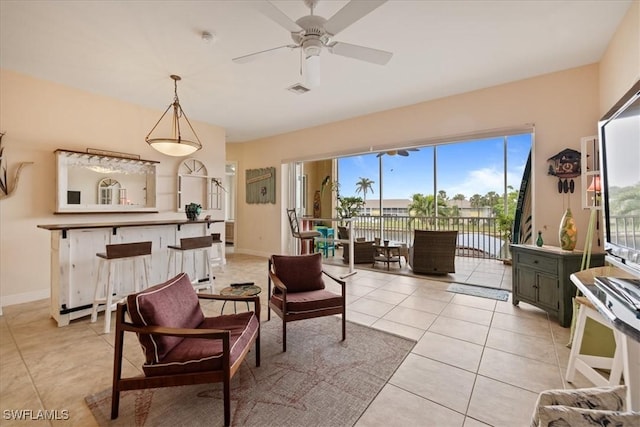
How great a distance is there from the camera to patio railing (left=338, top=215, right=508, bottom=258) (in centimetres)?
643

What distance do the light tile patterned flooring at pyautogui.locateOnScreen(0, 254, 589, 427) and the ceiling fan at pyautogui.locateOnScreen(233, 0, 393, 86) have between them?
8.30 ft

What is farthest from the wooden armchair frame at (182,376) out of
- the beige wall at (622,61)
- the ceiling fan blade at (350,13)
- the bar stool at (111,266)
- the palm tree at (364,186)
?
the palm tree at (364,186)

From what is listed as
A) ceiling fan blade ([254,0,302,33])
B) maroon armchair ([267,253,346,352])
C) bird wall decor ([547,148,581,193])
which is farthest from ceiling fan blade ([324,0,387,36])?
bird wall decor ([547,148,581,193])

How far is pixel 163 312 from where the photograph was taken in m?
1.68

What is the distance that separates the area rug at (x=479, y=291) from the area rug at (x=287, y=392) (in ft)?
6.29

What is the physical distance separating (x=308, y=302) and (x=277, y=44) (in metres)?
2.67

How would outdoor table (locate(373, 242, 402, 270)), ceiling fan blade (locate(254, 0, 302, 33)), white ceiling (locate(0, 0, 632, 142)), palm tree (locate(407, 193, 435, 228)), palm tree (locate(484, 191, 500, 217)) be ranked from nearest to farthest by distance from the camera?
1. ceiling fan blade (locate(254, 0, 302, 33))
2. white ceiling (locate(0, 0, 632, 142))
3. outdoor table (locate(373, 242, 402, 270))
4. palm tree (locate(484, 191, 500, 217))
5. palm tree (locate(407, 193, 435, 228))

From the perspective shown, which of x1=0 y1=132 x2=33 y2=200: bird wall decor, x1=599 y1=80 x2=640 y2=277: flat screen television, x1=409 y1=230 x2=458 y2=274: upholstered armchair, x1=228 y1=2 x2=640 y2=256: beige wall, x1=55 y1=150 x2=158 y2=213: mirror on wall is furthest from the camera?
x1=409 y1=230 x2=458 y2=274: upholstered armchair

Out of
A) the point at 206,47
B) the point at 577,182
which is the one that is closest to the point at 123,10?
the point at 206,47

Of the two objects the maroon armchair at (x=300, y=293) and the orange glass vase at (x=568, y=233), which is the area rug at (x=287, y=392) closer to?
the maroon armchair at (x=300, y=293)

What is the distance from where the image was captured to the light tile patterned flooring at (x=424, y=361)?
1.68 m

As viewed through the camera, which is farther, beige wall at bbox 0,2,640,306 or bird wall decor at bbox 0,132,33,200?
bird wall decor at bbox 0,132,33,200

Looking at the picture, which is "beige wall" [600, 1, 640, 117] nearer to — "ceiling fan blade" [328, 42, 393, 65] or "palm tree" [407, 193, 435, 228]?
"ceiling fan blade" [328, 42, 393, 65]

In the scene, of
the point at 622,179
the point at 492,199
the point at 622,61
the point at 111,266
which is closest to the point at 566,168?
the point at 622,61
